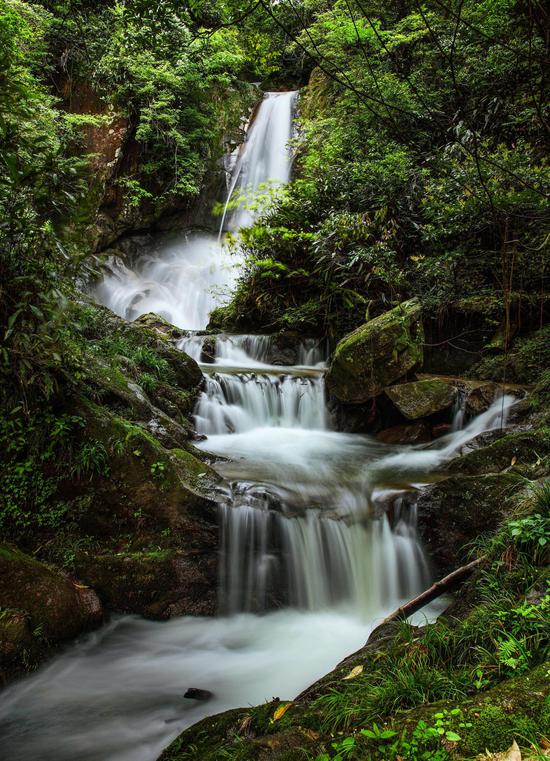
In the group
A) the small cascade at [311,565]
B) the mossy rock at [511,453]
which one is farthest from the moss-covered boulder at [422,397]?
the small cascade at [311,565]

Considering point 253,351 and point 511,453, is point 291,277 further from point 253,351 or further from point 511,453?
point 511,453

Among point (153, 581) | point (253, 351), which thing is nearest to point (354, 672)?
point (153, 581)

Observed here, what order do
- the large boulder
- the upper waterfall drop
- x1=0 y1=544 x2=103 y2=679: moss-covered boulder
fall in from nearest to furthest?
x1=0 y1=544 x2=103 y2=679: moss-covered boulder
the large boulder
the upper waterfall drop

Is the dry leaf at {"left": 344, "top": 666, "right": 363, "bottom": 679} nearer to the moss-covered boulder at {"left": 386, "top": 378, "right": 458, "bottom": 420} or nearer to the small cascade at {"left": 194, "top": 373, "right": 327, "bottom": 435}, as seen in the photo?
the moss-covered boulder at {"left": 386, "top": 378, "right": 458, "bottom": 420}

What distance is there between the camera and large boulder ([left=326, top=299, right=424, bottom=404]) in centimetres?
773

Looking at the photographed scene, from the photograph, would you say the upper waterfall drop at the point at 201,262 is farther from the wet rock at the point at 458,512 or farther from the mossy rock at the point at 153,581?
Answer: the mossy rock at the point at 153,581

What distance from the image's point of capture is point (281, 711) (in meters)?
2.40

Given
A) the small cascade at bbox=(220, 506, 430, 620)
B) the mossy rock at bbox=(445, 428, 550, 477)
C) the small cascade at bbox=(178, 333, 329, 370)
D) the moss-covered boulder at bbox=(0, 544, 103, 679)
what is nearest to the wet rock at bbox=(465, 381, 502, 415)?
the mossy rock at bbox=(445, 428, 550, 477)

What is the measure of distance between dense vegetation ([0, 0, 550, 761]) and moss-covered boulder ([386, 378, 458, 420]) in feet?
3.82

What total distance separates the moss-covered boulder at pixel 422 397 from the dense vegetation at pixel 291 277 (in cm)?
Answer: 116

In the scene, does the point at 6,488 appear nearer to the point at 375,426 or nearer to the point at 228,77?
the point at 375,426

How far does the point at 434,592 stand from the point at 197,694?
2.02m

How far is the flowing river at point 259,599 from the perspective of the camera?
3295 mm

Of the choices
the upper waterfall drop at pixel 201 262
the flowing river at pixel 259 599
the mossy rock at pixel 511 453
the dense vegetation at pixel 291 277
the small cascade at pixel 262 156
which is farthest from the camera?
the small cascade at pixel 262 156
